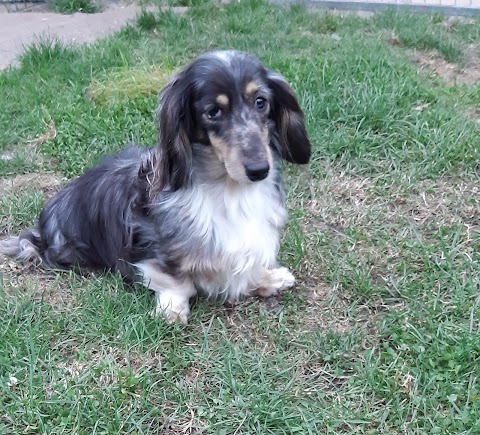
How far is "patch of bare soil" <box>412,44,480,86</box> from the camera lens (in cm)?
440

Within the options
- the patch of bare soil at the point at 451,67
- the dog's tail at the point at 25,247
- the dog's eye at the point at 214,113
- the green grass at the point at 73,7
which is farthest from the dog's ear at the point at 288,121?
the green grass at the point at 73,7

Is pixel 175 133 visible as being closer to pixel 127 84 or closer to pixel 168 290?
pixel 168 290

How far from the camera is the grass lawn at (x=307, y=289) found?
2.27 m

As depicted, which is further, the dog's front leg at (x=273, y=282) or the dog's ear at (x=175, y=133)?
the dog's front leg at (x=273, y=282)

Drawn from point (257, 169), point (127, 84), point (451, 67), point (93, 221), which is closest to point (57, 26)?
point (127, 84)

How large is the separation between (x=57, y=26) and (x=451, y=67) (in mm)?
3222

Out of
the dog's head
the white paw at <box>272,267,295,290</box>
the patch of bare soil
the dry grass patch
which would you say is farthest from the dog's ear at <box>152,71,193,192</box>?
the patch of bare soil

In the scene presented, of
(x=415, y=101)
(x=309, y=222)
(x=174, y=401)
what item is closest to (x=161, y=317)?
(x=174, y=401)

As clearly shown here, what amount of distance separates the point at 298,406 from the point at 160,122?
1.10m

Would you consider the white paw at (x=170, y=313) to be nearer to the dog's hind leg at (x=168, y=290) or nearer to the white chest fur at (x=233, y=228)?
the dog's hind leg at (x=168, y=290)

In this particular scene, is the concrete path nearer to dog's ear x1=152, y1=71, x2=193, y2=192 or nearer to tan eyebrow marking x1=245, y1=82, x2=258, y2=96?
dog's ear x1=152, y1=71, x2=193, y2=192

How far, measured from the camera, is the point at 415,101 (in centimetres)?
393

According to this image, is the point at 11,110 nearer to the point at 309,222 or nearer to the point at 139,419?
the point at 309,222

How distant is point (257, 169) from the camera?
223 cm
